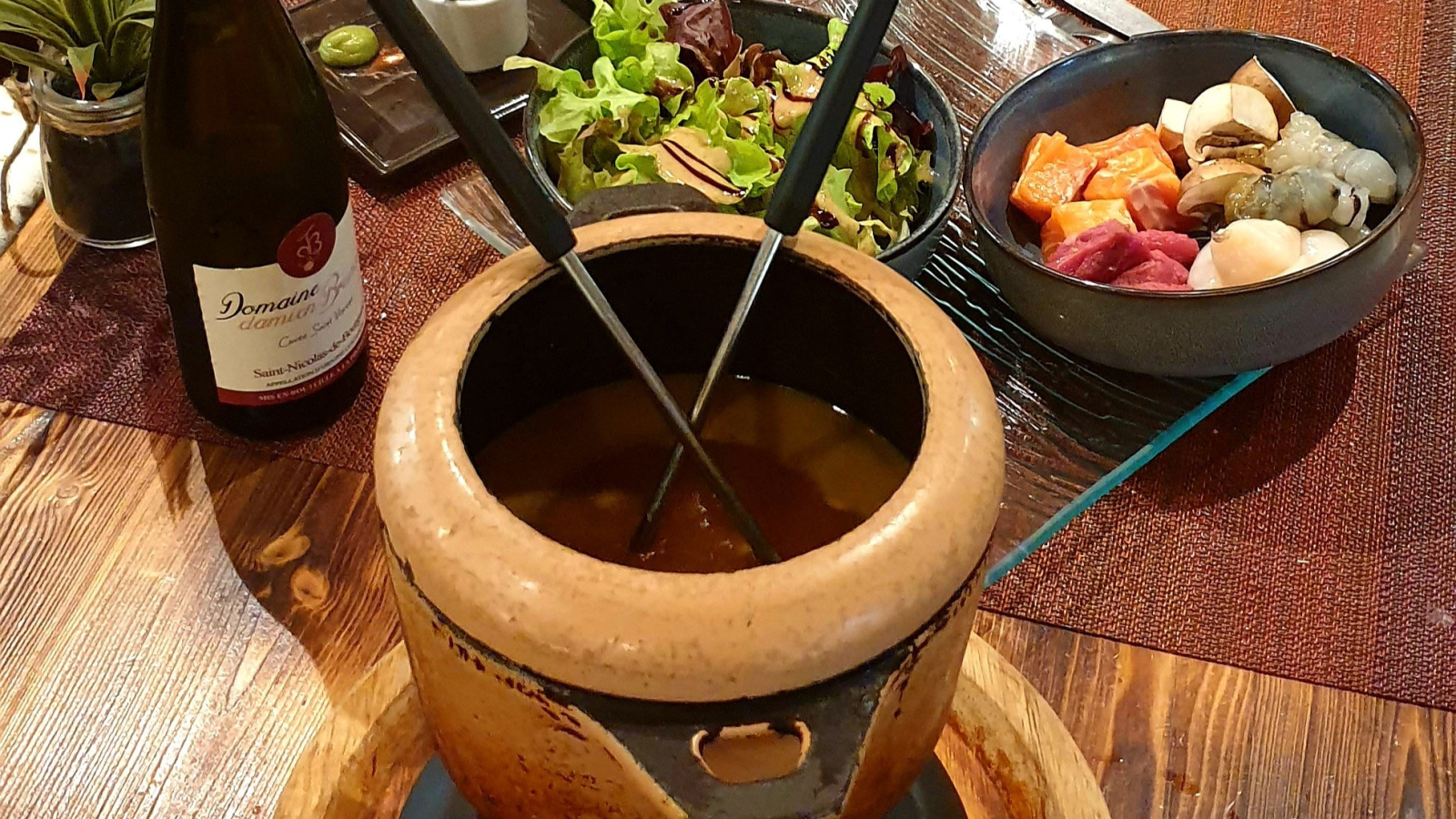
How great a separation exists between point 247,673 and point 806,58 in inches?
30.9

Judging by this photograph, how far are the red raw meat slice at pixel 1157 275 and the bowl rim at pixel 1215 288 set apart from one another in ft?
0.20

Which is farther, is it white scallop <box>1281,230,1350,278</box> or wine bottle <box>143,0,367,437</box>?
white scallop <box>1281,230,1350,278</box>

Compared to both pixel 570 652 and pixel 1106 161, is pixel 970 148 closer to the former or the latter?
pixel 1106 161

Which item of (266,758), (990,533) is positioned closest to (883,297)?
(990,533)

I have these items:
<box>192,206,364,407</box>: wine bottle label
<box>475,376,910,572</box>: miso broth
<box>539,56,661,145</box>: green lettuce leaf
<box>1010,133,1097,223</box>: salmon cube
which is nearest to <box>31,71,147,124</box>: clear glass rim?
<box>192,206,364,407</box>: wine bottle label

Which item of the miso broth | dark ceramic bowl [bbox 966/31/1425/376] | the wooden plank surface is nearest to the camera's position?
the miso broth

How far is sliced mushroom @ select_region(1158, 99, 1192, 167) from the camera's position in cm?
112

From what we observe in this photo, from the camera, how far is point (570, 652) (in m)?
0.37

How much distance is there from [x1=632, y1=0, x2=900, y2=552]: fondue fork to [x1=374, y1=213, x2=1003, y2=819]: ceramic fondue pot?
16mm

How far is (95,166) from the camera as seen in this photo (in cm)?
97

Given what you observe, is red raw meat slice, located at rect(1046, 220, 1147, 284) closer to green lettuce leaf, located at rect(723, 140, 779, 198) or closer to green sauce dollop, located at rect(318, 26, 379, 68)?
green lettuce leaf, located at rect(723, 140, 779, 198)

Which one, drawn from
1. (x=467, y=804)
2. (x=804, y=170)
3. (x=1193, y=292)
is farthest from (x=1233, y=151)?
(x=467, y=804)

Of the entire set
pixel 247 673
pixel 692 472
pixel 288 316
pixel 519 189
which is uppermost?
pixel 519 189

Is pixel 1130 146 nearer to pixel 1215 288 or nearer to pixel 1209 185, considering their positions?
pixel 1209 185
